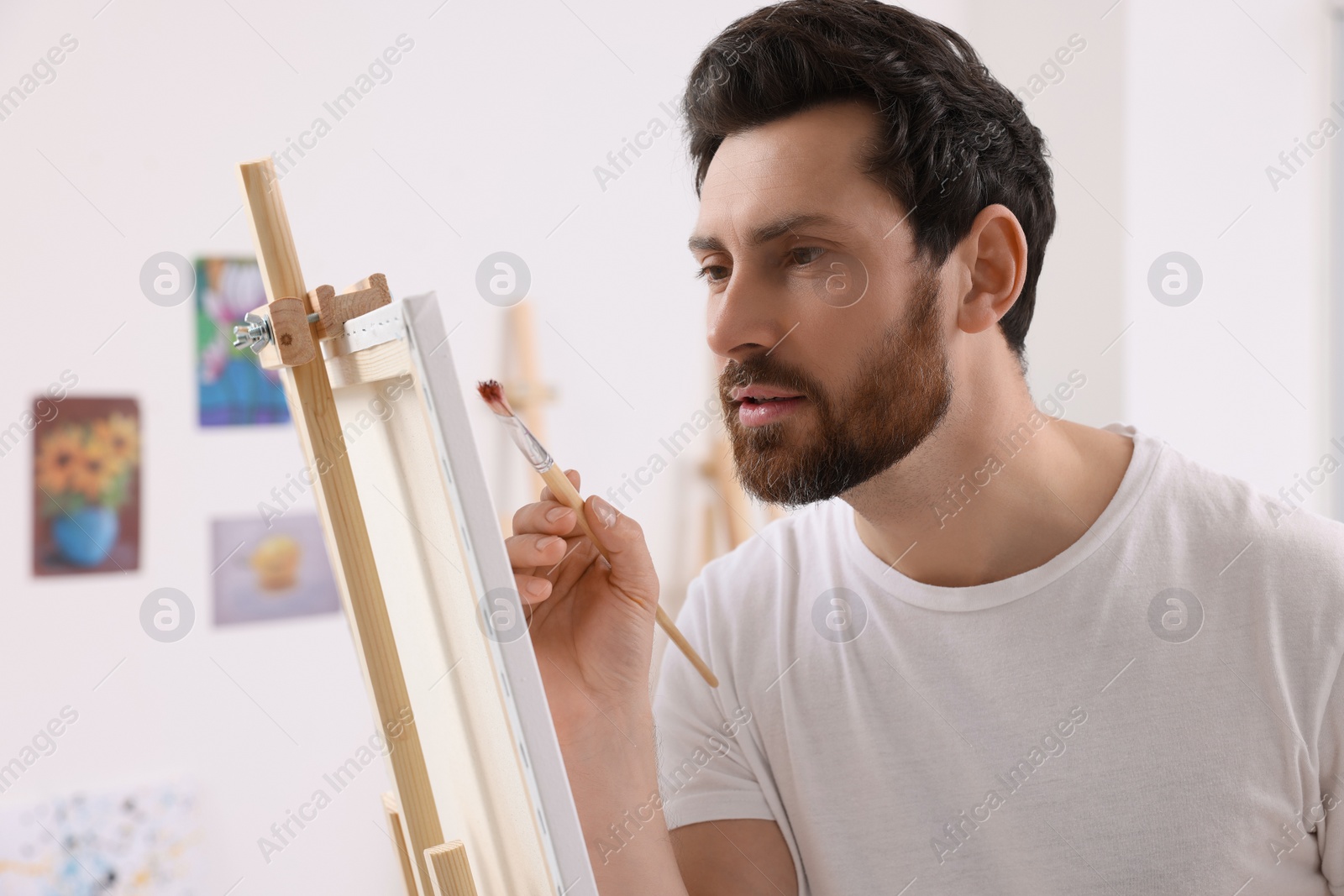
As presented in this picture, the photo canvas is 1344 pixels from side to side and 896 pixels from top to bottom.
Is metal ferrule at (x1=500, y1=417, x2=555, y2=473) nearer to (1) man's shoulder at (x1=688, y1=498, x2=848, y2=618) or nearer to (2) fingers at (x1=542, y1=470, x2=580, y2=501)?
(2) fingers at (x1=542, y1=470, x2=580, y2=501)

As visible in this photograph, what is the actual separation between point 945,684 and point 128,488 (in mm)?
1688

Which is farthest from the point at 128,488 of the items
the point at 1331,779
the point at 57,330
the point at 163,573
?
the point at 1331,779

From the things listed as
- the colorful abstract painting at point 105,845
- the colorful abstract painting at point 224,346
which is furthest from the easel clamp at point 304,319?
the colorful abstract painting at point 105,845

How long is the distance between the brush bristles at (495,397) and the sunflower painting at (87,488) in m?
1.50

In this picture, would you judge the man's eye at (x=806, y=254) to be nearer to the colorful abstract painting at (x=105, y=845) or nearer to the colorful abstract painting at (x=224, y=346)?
the colorful abstract painting at (x=224, y=346)

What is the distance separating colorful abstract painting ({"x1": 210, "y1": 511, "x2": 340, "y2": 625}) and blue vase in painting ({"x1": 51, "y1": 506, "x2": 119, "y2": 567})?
191mm

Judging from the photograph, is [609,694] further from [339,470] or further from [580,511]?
[339,470]

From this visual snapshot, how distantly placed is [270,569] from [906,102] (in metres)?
1.65

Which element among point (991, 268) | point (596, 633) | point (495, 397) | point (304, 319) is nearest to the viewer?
point (304, 319)

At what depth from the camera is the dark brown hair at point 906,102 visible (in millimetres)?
1119

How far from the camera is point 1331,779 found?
0.96 metres

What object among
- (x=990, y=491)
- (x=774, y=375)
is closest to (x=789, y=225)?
(x=774, y=375)

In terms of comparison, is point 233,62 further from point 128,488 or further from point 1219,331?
point 1219,331

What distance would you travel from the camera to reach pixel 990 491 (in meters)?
1.14
